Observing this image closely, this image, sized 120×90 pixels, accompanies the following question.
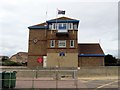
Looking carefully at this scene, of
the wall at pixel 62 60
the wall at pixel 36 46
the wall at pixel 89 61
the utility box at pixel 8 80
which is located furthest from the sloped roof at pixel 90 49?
the utility box at pixel 8 80

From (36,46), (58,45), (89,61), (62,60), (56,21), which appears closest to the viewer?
(62,60)

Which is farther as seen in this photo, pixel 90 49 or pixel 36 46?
pixel 90 49

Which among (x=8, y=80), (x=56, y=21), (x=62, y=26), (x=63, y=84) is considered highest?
(x=56, y=21)

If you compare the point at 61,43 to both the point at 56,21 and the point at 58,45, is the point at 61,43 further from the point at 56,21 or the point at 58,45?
the point at 56,21

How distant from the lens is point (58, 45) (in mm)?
54812

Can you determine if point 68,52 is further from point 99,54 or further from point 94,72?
point 94,72

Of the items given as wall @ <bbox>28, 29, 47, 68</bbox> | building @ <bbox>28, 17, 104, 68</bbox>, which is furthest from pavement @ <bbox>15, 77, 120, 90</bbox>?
wall @ <bbox>28, 29, 47, 68</bbox>

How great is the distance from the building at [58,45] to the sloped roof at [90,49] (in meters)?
1.54

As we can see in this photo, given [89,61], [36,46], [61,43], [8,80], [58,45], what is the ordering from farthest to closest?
[36,46], [89,61], [61,43], [58,45], [8,80]

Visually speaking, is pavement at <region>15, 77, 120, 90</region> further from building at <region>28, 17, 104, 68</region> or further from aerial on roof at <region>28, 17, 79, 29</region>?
aerial on roof at <region>28, 17, 79, 29</region>

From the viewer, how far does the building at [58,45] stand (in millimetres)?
53875

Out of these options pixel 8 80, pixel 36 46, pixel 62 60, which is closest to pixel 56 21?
pixel 36 46

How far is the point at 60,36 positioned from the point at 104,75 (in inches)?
627

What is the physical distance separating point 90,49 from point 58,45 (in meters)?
8.73
